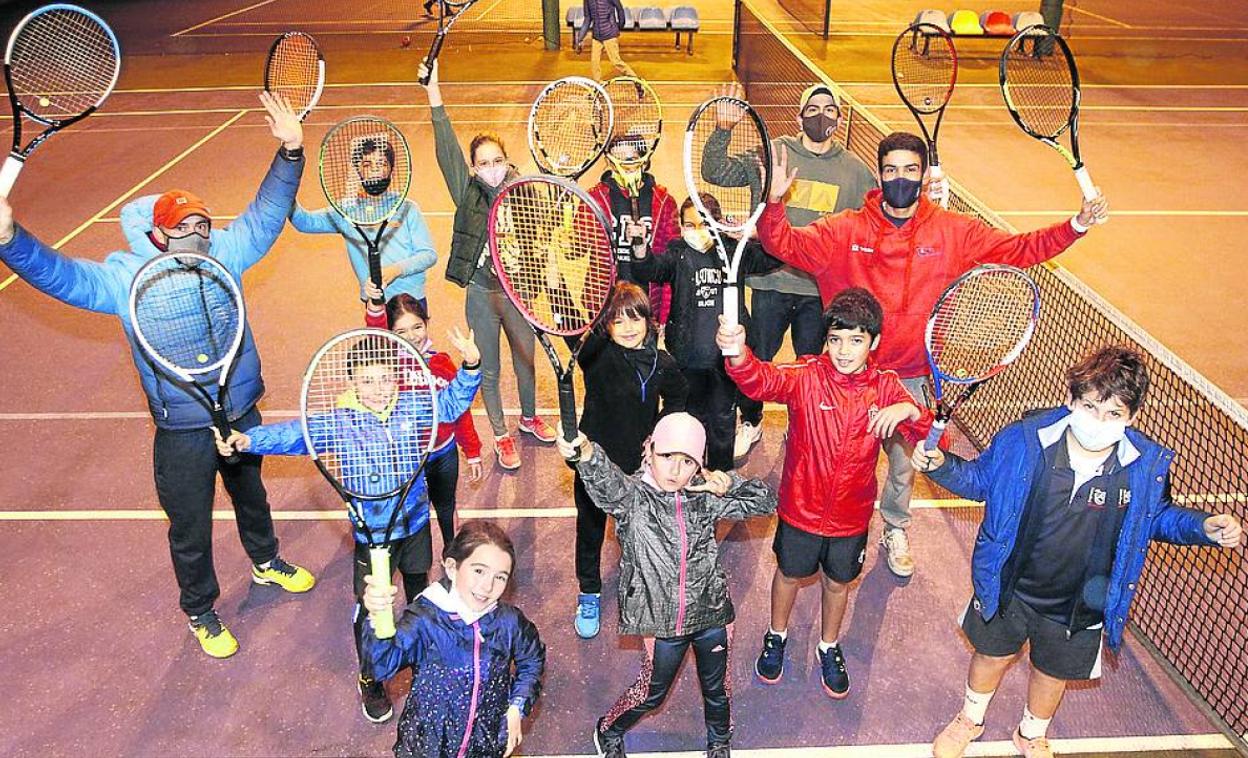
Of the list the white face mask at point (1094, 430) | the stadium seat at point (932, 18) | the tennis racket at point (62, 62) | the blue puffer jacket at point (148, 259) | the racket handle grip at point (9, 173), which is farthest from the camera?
the stadium seat at point (932, 18)

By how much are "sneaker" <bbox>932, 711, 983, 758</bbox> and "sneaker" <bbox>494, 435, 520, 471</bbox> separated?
3159 mm

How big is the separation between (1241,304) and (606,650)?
6993 millimetres

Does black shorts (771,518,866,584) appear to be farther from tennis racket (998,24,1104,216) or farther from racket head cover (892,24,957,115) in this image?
racket head cover (892,24,957,115)

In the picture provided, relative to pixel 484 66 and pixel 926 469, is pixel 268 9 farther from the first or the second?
pixel 926 469

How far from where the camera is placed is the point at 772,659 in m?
4.95

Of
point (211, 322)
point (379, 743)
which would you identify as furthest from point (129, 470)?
point (379, 743)

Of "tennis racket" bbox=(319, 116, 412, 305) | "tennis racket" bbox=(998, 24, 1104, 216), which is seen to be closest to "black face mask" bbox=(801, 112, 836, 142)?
"tennis racket" bbox=(319, 116, 412, 305)

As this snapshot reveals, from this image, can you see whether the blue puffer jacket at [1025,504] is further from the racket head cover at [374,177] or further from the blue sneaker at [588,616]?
the racket head cover at [374,177]

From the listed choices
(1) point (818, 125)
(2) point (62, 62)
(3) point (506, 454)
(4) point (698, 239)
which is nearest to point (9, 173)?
(4) point (698, 239)

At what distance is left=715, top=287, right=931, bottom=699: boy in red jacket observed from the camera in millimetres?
4285

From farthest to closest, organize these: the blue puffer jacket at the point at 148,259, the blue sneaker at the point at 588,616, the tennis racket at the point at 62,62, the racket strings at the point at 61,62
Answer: the racket strings at the point at 61,62, the tennis racket at the point at 62,62, the blue sneaker at the point at 588,616, the blue puffer jacket at the point at 148,259

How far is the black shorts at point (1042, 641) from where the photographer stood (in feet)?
13.7

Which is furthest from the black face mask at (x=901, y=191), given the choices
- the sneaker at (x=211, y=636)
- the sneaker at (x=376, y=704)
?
the sneaker at (x=211, y=636)

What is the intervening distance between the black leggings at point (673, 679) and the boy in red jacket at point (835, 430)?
25.3 inches
